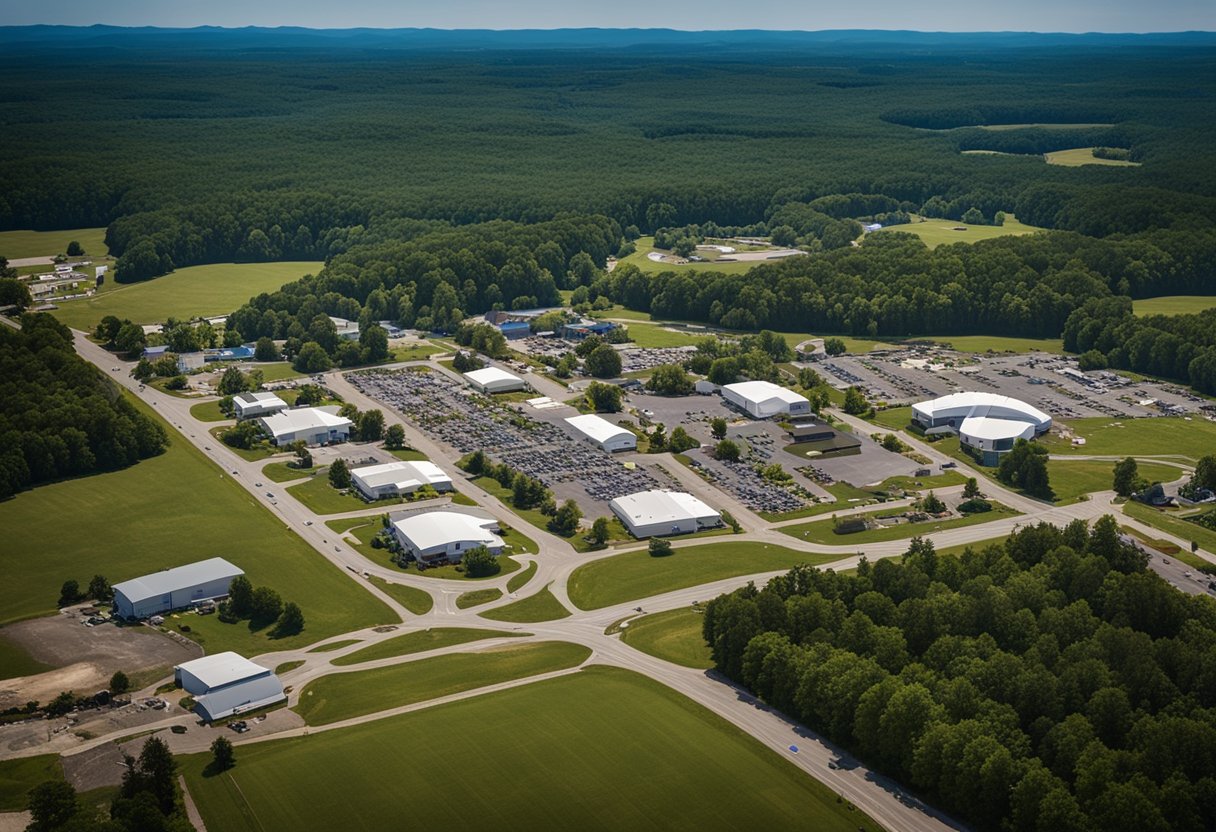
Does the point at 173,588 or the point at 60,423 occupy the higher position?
the point at 60,423

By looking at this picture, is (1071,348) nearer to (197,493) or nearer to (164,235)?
(197,493)

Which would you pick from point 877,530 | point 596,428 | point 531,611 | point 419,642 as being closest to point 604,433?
point 596,428

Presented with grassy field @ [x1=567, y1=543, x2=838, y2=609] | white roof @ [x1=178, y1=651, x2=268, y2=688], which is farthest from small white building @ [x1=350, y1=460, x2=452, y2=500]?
white roof @ [x1=178, y1=651, x2=268, y2=688]

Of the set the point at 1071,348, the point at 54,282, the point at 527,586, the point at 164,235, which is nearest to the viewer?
the point at 527,586

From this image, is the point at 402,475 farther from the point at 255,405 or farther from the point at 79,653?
the point at 79,653

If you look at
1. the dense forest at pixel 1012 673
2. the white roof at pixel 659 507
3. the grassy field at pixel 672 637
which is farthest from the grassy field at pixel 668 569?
the dense forest at pixel 1012 673

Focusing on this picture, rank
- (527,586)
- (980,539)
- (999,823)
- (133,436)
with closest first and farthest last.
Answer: (999,823) → (527,586) → (980,539) → (133,436)

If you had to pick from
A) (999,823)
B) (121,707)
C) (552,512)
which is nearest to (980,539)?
(552,512)

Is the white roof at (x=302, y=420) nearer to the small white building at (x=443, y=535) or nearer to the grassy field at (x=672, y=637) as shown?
the small white building at (x=443, y=535)
